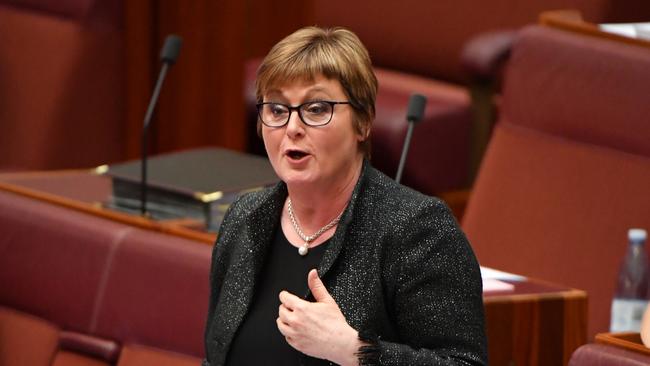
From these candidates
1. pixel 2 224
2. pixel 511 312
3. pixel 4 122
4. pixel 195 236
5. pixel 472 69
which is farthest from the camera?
pixel 4 122

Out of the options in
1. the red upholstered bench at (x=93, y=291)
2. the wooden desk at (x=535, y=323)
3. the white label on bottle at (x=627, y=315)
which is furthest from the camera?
the white label on bottle at (x=627, y=315)

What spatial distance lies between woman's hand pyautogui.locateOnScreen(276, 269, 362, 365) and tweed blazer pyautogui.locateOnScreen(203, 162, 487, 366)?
0.03 ft

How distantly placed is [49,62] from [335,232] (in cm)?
113

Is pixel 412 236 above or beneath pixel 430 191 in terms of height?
above

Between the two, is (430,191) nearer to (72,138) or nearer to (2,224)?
(72,138)

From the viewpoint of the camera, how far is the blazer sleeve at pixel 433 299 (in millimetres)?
752

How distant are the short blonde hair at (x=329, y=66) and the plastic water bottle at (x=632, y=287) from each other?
20.4 inches

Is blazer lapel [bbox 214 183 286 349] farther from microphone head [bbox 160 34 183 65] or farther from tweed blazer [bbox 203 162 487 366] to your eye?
microphone head [bbox 160 34 183 65]

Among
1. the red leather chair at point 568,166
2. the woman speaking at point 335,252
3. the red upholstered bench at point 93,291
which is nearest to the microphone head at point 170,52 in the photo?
the red upholstered bench at point 93,291

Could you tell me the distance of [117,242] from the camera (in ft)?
3.80

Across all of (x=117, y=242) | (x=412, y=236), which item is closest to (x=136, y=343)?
(x=117, y=242)

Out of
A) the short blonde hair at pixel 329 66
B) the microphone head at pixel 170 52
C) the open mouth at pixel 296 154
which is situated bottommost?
the open mouth at pixel 296 154

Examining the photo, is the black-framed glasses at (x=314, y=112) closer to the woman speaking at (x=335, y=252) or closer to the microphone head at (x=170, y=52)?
the woman speaking at (x=335, y=252)

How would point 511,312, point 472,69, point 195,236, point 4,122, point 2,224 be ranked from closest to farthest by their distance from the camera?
point 511,312, point 195,236, point 2,224, point 472,69, point 4,122
